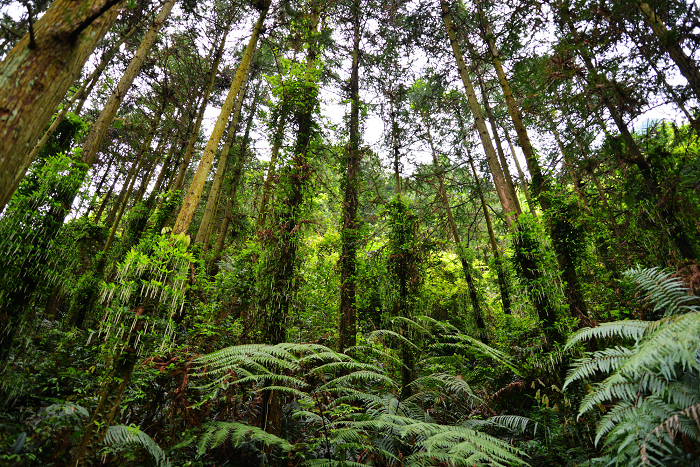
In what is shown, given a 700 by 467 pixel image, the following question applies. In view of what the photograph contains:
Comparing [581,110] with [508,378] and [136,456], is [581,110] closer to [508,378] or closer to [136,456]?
[508,378]

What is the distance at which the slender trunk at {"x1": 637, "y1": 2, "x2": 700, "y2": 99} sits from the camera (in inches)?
184

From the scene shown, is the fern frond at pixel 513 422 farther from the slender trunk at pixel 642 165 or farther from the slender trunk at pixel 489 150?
the slender trunk at pixel 642 165

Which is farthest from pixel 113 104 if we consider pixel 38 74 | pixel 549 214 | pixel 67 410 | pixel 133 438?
pixel 549 214

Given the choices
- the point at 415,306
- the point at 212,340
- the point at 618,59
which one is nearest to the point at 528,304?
the point at 415,306

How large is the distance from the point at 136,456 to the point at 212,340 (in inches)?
64.9

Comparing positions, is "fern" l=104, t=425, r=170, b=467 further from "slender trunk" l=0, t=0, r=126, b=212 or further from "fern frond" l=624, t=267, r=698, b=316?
"fern frond" l=624, t=267, r=698, b=316

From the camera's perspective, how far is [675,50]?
16.0 ft

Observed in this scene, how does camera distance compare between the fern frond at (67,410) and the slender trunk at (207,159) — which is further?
the slender trunk at (207,159)

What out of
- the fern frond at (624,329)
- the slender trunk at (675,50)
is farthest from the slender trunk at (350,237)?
the slender trunk at (675,50)

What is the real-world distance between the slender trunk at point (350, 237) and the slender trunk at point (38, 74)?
5.34 meters

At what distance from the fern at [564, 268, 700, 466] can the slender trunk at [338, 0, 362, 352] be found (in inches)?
178

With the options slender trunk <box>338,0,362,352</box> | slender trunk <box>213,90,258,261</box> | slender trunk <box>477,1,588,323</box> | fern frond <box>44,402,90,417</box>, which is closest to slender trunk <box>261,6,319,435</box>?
fern frond <box>44,402,90,417</box>

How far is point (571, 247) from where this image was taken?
6.55m

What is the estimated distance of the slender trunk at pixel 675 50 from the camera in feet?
15.4
